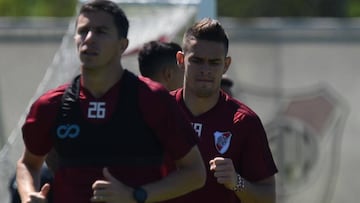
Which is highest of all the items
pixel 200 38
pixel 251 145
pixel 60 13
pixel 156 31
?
pixel 200 38

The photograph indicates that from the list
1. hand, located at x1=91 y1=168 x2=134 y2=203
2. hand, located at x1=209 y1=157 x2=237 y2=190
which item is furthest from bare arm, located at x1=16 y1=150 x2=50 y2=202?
hand, located at x1=209 y1=157 x2=237 y2=190

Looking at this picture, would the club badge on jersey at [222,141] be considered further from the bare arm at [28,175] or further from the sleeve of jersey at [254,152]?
the bare arm at [28,175]

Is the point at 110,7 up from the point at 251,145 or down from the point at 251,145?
up

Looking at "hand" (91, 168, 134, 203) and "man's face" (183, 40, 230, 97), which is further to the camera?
"man's face" (183, 40, 230, 97)

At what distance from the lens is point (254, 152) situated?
714 centimetres

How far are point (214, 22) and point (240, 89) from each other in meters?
9.16

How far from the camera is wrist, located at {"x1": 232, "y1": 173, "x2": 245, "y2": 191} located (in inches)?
272

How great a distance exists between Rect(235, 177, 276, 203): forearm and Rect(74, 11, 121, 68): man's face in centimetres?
A: 125

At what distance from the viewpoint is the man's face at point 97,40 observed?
6.07m

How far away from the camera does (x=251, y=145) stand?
7152 mm

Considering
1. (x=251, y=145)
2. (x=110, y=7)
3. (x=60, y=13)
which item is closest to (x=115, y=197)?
(x=110, y=7)

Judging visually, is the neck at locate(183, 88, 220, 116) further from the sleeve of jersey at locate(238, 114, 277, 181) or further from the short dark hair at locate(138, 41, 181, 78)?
the short dark hair at locate(138, 41, 181, 78)

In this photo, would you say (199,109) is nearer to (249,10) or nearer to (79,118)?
(79,118)

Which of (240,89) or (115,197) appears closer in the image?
(115,197)
